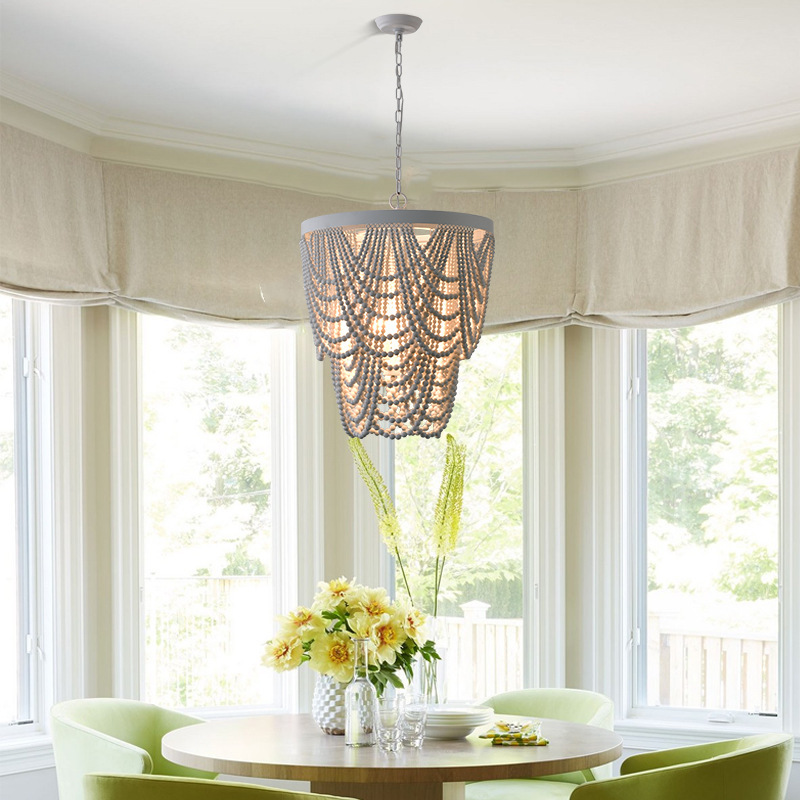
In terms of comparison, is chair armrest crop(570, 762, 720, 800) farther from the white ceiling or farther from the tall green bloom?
the white ceiling

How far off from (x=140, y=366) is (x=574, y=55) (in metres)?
1.90

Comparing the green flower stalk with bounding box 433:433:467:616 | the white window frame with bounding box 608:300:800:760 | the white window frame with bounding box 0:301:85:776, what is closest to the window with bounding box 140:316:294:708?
the white window frame with bounding box 0:301:85:776

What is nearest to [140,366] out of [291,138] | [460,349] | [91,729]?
[291,138]

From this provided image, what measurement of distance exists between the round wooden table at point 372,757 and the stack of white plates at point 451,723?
0.02m

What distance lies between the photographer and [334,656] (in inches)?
110

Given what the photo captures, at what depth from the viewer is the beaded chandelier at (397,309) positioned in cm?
259

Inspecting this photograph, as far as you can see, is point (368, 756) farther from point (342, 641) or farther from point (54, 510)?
point (54, 510)

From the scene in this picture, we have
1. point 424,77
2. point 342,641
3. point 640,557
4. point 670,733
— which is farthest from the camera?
point 640,557

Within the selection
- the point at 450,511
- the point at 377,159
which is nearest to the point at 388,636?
the point at 450,511

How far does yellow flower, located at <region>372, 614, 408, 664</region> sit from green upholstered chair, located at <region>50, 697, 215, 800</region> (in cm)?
65

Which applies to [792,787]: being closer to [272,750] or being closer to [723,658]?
[723,658]

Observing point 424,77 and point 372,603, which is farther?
point 424,77

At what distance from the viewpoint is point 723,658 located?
4055 millimetres

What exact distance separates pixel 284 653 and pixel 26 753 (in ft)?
4.11
